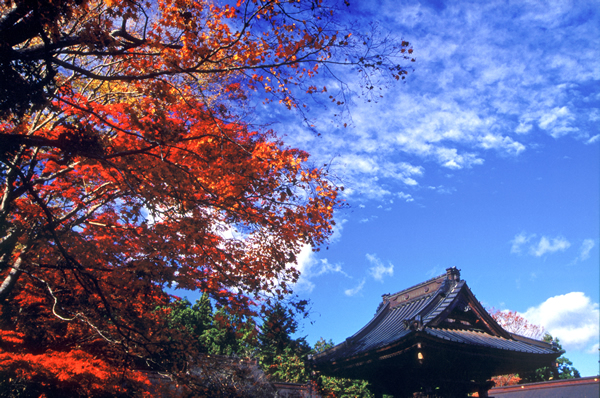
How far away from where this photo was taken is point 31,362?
884 centimetres

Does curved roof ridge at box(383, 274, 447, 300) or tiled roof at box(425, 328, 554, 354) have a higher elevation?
curved roof ridge at box(383, 274, 447, 300)

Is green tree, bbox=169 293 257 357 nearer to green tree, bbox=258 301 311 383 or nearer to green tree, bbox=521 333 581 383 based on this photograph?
green tree, bbox=258 301 311 383

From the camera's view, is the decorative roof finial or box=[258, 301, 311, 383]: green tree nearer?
the decorative roof finial

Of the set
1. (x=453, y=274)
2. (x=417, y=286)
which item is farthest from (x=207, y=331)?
(x=453, y=274)

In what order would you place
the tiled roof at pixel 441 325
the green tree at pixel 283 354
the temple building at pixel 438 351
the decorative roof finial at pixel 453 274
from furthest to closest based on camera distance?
1. the green tree at pixel 283 354
2. the decorative roof finial at pixel 453 274
3. the tiled roof at pixel 441 325
4. the temple building at pixel 438 351

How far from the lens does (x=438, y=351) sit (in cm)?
742

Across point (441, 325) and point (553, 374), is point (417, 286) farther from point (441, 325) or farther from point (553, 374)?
point (553, 374)

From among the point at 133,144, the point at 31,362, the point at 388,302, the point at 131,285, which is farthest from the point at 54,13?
the point at 388,302

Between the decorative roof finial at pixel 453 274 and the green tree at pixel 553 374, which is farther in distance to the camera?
the green tree at pixel 553 374

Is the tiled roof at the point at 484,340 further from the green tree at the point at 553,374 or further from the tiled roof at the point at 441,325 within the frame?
the green tree at the point at 553,374

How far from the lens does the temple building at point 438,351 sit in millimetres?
7445

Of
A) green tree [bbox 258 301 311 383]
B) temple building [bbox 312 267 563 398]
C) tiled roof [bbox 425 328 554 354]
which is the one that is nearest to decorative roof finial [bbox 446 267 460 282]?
temple building [bbox 312 267 563 398]

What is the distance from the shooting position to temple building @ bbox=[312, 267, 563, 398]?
7.45m

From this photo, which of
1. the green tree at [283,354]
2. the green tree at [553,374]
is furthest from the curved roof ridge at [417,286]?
the green tree at [553,374]
